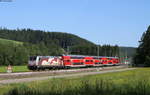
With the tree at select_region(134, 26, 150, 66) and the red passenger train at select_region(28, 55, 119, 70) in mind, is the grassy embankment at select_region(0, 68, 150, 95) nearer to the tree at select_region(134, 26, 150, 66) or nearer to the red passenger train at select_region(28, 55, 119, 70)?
the red passenger train at select_region(28, 55, 119, 70)

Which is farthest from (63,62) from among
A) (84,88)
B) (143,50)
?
(143,50)

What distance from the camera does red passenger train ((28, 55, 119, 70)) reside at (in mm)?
58375

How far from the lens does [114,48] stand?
607 feet

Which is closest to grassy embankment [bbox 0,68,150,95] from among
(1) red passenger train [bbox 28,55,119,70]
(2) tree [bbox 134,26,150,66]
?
(1) red passenger train [bbox 28,55,119,70]

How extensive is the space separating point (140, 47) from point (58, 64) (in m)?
64.8

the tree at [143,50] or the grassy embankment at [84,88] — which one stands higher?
the tree at [143,50]

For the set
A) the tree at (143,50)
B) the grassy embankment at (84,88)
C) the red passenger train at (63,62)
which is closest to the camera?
the grassy embankment at (84,88)

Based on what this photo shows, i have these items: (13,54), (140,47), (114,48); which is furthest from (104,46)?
(13,54)

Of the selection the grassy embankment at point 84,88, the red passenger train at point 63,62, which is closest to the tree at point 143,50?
the red passenger train at point 63,62

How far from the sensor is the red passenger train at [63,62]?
5838cm

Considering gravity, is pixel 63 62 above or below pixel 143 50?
below

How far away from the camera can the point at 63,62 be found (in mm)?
68938

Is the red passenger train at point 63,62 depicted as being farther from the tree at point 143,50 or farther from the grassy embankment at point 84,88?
the grassy embankment at point 84,88

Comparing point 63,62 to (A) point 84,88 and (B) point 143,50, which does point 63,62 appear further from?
(B) point 143,50
